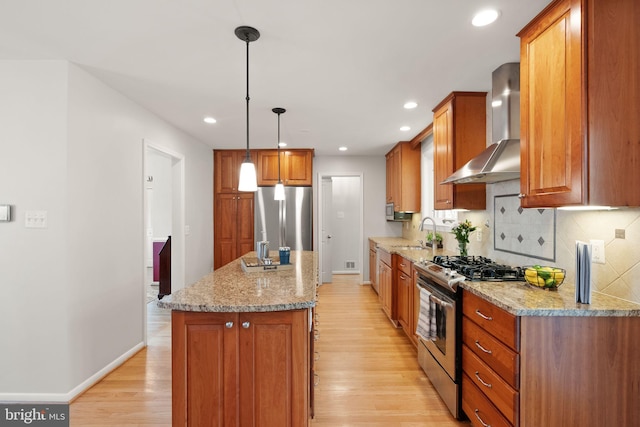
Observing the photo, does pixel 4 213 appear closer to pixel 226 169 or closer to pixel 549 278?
pixel 226 169

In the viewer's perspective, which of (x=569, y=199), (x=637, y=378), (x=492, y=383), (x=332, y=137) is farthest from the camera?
(x=332, y=137)

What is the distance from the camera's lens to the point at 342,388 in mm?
2447

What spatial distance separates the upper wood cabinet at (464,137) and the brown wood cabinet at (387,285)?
1258 mm

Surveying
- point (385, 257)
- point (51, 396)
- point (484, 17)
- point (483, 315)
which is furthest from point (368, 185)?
point (51, 396)

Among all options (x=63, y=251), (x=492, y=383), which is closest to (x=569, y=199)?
(x=492, y=383)

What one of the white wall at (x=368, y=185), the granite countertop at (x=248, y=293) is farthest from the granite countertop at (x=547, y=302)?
the white wall at (x=368, y=185)

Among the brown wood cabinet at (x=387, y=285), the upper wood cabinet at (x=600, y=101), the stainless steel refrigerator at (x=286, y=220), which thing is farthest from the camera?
the stainless steel refrigerator at (x=286, y=220)

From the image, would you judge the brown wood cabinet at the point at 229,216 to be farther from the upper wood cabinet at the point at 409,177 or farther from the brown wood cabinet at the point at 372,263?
the upper wood cabinet at the point at 409,177

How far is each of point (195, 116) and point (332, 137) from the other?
1869 millimetres

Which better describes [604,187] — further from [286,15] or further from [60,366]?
[60,366]

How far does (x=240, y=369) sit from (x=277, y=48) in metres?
1.94

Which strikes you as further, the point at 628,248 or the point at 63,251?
the point at 63,251

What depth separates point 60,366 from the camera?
2252 mm

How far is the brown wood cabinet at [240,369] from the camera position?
4.93 ft
